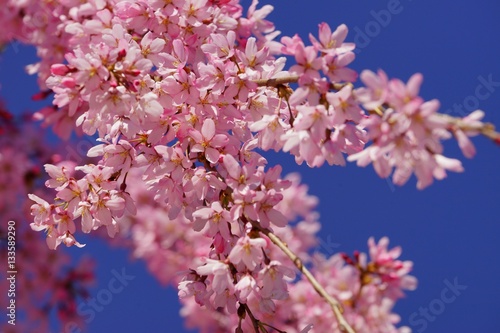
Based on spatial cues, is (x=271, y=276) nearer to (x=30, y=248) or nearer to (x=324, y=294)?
(x=324, y=294)

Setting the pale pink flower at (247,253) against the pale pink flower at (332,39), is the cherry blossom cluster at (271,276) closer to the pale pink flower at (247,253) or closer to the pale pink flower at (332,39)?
the pale pink flower at (247,253)

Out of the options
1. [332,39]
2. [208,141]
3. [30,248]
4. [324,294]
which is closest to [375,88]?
[332,39]

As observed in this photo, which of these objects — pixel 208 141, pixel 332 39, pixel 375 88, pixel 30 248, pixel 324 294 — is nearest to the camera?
pixel 375 88

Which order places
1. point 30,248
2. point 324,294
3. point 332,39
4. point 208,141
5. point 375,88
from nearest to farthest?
point 375,88, point 324,294, point 332,39, point 208,141, point 30,248

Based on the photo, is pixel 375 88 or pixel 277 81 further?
pixel 277 81

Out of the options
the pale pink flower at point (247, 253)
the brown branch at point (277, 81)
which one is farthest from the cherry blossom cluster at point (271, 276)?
the brown branch at point (277, 81)

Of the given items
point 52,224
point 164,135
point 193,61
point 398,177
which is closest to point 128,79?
point 164,135

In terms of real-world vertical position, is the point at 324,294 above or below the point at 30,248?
above
